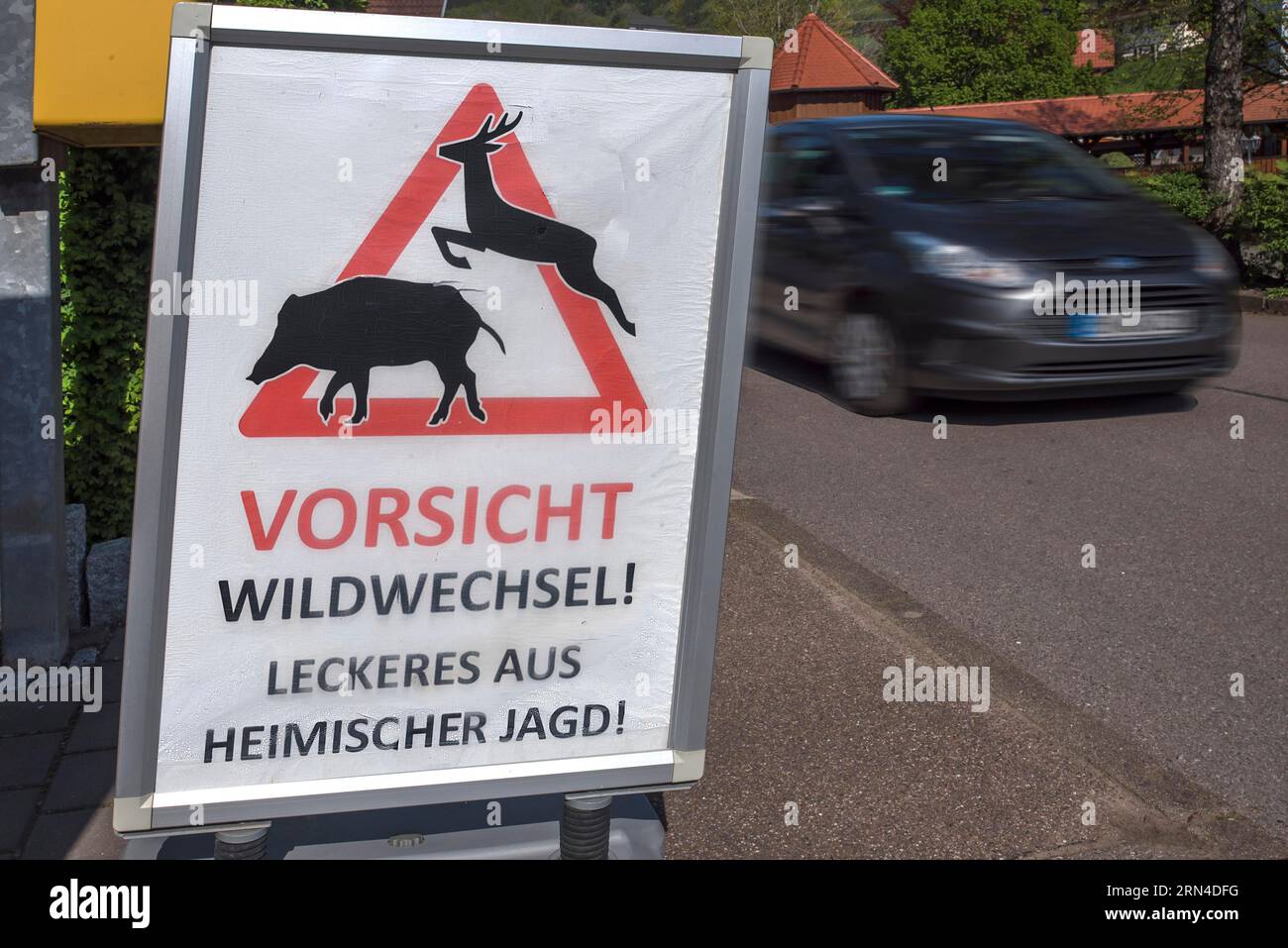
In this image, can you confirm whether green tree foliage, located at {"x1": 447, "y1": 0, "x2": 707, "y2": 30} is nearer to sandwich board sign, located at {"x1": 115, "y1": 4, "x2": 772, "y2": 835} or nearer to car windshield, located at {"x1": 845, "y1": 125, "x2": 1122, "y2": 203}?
sandwich board sign, located at {"x1": 115, "y1": 4, "x2": 772, "y2": 835}

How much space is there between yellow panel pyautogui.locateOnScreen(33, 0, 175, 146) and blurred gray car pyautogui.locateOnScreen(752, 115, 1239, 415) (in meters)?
4.62

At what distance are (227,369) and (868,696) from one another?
9.42ft

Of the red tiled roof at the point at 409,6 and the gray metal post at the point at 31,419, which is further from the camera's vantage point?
the red tiled roof at the point at 409,6

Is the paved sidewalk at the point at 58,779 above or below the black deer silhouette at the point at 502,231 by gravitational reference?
below

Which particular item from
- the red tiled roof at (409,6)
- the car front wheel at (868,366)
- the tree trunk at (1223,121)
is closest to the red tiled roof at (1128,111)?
the tree trunk at (1223,121)

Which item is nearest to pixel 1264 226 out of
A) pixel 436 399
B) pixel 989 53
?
pixel 436 399

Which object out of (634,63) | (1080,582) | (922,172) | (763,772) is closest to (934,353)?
(922,172)

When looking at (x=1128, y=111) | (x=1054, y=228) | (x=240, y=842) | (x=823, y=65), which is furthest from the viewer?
(x=823, y=65)

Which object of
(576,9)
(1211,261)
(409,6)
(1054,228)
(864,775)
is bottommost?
(864,775)

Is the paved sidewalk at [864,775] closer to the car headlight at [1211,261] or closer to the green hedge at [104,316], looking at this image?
the green hedge at [104,316]

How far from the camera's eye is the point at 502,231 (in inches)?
89.2

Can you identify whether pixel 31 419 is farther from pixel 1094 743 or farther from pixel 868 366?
pixel 868 366

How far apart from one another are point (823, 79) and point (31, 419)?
5421 centimetres

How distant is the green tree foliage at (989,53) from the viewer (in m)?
55.4
